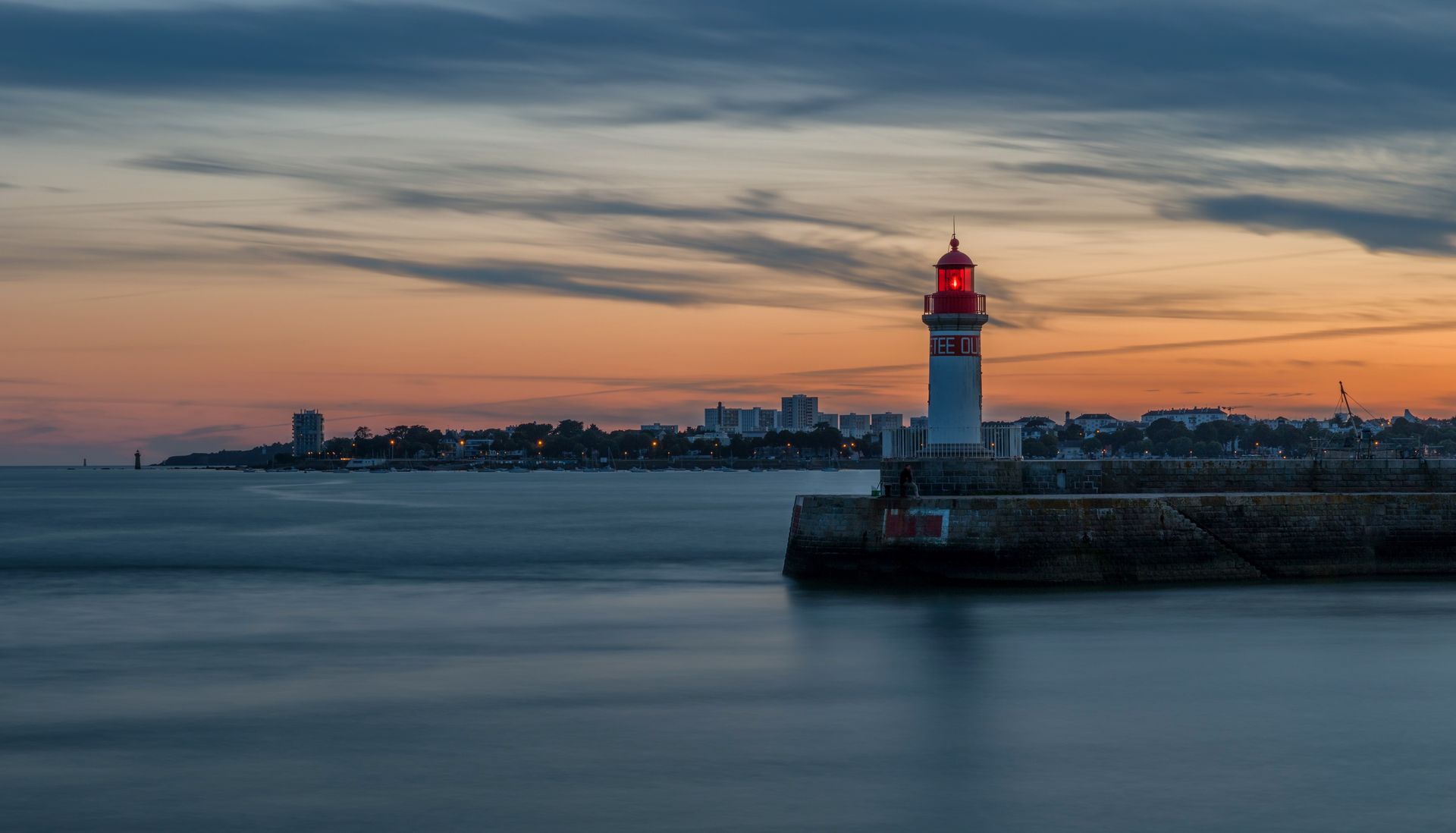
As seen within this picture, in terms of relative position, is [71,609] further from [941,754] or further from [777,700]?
[941,754]

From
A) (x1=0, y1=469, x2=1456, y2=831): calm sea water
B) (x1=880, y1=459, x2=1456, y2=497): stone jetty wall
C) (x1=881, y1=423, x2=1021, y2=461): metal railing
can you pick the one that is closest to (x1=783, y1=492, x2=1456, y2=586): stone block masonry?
(x1=0, y1=469, x2=1456, y2=831): calm sea water

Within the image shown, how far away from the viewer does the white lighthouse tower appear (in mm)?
24156

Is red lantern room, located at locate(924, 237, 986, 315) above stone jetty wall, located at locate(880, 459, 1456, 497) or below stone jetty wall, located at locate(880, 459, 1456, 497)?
above

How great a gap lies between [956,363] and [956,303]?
953mm

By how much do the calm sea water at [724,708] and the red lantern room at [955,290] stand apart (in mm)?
5375

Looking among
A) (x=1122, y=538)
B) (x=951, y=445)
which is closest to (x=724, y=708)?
(x=1122, y=538)

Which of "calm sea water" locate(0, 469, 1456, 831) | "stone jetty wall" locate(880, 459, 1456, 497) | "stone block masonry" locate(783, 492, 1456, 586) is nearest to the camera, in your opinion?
"calm sea water" locate(0, 469, 1456, 831)

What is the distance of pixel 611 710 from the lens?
13.0m

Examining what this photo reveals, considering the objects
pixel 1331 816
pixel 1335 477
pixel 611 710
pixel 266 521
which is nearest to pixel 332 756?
pixel 611 710

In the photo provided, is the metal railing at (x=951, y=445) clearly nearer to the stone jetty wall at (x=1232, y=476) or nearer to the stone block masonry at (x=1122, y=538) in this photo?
the stone jetty wall at (x=1232, y=476)

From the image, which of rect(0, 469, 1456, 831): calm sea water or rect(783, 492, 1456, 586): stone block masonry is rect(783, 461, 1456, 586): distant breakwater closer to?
rect(783, 492, 1456, 586): stone block masonry

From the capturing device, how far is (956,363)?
957 inches

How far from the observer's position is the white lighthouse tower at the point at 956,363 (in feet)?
79.3

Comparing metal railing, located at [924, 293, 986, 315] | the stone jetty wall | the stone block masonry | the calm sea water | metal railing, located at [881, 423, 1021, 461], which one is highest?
metal railing, located at [924, 293, 986, 315]
